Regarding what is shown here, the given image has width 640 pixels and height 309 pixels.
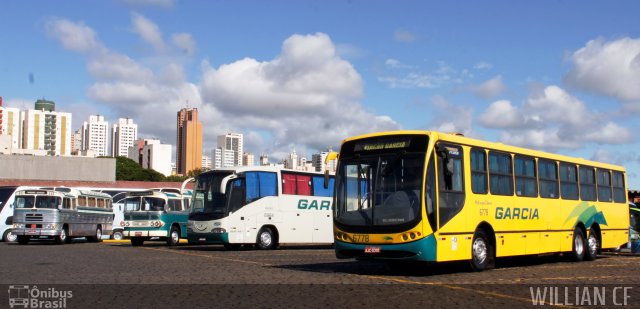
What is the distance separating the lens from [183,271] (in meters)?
16.1

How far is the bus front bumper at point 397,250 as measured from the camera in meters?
14.5

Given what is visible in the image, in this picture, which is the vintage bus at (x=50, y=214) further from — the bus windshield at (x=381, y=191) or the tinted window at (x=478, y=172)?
the tinted window at (x=478, y=172)

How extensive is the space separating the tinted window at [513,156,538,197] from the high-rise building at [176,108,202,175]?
178 m

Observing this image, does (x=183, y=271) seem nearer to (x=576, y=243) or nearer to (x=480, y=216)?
(x=480, y=216)

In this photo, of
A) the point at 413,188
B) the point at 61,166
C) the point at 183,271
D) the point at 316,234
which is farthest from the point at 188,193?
the point at 61,166

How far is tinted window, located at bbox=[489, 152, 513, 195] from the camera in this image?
17.0m

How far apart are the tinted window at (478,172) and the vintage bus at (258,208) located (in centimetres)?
1105

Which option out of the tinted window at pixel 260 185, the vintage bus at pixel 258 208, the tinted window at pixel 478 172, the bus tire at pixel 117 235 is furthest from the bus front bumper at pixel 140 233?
the tinted window at pixel 478 172

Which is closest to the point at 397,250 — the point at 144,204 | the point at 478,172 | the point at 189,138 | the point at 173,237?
the point at 478,172

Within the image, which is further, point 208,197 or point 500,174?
point 208,197

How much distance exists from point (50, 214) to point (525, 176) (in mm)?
23166

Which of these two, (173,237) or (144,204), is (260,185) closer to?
(173,237)

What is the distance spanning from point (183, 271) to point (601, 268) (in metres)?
10.2

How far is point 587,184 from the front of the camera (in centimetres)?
2183
